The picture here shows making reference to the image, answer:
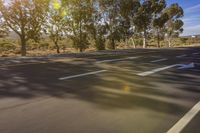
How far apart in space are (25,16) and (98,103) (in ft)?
72.4

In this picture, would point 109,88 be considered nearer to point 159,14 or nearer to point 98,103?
point 98,103

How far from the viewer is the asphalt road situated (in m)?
4.81

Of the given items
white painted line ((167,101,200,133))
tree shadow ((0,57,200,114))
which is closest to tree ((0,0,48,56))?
tree shadow ((0,57,200,114))

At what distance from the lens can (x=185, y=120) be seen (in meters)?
5.23

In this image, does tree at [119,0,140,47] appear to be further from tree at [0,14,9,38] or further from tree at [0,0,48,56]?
tree at [0,14,9,38]

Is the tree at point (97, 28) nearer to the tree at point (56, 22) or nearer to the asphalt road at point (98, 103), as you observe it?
the tree at point (56, 22)

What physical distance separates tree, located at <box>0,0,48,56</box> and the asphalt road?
17.9 meters

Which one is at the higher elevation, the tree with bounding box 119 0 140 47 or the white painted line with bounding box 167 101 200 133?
the tree with bounding box 119 0 140 47

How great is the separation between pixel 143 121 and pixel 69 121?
1171 mm

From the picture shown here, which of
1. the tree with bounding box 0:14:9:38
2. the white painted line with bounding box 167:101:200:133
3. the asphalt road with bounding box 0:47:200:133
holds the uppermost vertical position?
the tree with bounding box 0:14:9:38

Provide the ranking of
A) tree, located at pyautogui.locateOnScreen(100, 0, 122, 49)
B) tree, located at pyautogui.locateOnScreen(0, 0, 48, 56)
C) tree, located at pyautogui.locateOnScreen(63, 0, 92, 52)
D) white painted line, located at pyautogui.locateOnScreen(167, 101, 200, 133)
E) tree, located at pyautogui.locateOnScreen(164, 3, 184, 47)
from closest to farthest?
1. white painted line, located at pyautogui.locateOnScreen(167, 101, 200, 133)
2. tree, located at pyautogui.locateOnScreen(0, 0, 48, 56)
3. tree, located at pyautogui.locateOnScreen(63, 0, 92, 52)
4. tree, located at pyautogui.locateOnScreen(100, 0, 122, 49)
5. tree, located at pyautogui.locateOnScreen(164, 3, 184, 47)

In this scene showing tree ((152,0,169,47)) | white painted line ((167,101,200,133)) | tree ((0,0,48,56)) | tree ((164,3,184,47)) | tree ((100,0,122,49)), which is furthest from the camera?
tree ((164,3,184,47))

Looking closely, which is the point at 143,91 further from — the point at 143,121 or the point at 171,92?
the point at 143,121

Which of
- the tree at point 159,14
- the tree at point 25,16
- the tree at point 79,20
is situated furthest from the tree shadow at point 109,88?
the tree at point 159,14
